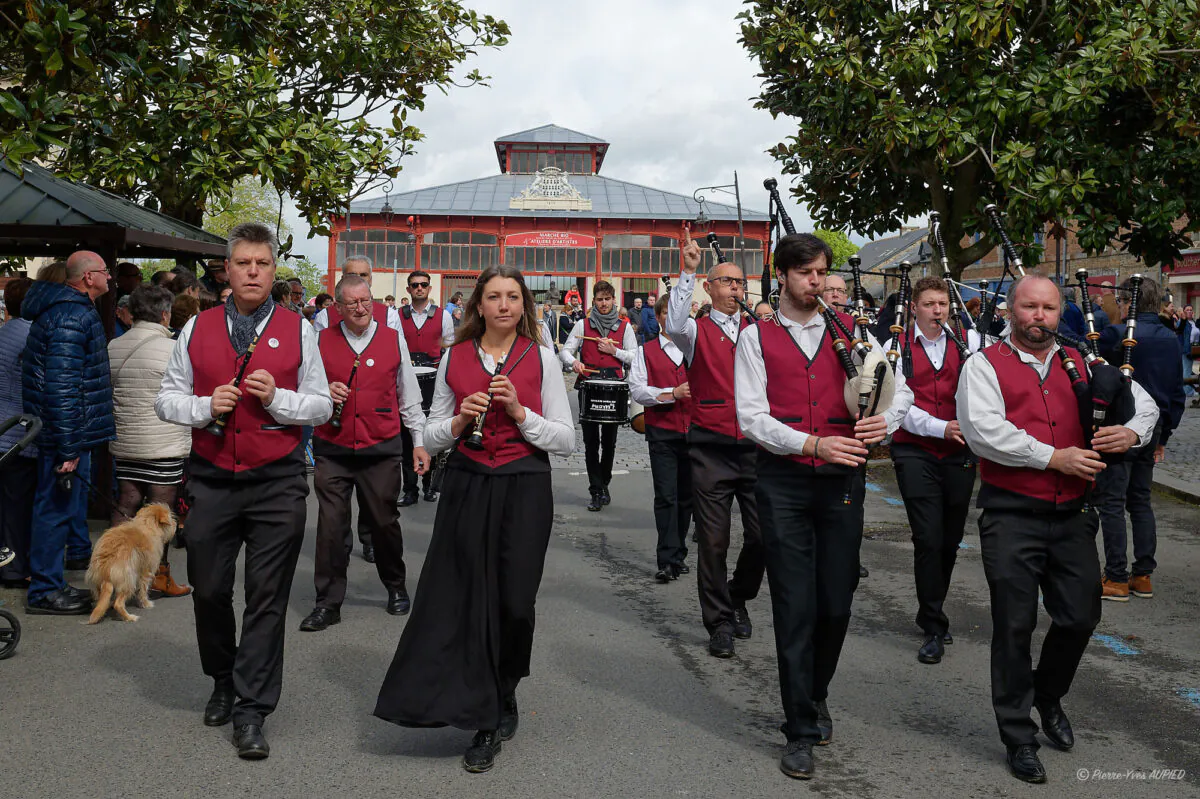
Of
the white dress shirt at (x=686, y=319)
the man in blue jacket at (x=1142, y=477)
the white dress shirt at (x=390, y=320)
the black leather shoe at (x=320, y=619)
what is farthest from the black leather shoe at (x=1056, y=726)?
the white dress shirt at (x=390, y=320)

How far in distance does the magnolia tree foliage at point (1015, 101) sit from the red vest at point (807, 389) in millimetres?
9204

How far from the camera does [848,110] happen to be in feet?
46.5

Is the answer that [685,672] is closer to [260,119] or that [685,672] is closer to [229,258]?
[229,258]

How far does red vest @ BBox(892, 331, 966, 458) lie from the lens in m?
6.36

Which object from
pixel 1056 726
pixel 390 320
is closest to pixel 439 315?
pixel 390 320

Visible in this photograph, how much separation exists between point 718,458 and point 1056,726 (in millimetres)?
2566

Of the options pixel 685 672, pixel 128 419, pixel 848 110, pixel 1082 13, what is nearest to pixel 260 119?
pixel 128 419

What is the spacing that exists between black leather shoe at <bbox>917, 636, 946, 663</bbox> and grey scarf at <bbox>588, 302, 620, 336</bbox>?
6.40m

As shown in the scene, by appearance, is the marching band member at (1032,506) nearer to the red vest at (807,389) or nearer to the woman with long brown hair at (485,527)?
the red vest at (807,389)

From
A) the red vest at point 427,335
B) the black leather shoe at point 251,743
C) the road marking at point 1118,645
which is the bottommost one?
the road marking at point 1118,645

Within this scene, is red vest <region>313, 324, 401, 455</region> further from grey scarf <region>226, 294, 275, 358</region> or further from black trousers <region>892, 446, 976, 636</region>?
black trousers <region>892, 446, 976, 636</region>

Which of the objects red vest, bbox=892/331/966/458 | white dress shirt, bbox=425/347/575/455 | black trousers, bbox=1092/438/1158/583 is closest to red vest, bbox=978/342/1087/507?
red vest, bbox=892/331/966/458

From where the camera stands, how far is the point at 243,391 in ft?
15.7

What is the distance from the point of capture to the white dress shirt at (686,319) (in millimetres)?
6363
